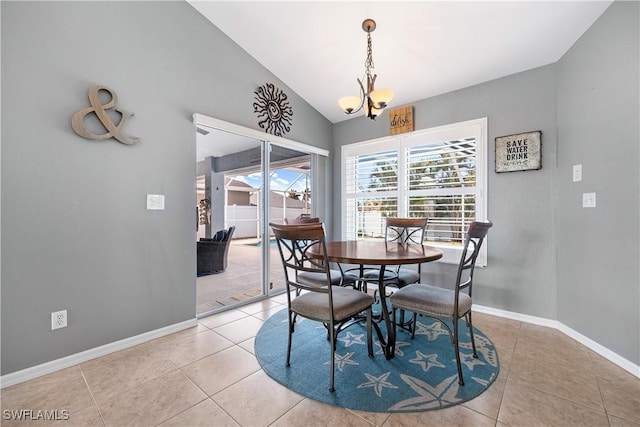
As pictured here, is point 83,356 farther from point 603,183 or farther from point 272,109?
point 603,183

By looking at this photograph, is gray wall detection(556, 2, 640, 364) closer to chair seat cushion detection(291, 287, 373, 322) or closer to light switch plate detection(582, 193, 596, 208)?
light switch plate detection(582, 193, 596, 208)

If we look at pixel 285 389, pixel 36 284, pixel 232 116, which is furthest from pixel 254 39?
pixel 285 389

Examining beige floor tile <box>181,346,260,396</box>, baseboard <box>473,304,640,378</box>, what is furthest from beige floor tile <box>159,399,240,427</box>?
baseboard <box>473,304,640,378</box>

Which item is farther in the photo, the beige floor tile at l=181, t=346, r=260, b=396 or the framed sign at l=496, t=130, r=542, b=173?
the framed sign at l=496, t=130, r=542, b=173

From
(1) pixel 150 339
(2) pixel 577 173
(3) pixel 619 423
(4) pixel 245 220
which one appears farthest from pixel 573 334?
(1) pixel 150 339

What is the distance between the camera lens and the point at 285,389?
66.5 inches

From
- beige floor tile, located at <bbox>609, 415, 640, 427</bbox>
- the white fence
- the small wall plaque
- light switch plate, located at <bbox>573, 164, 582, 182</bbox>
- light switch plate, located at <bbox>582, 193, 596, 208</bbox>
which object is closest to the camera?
beige floor tile, located at <bbox>609, 415, 640, 427</bbox>

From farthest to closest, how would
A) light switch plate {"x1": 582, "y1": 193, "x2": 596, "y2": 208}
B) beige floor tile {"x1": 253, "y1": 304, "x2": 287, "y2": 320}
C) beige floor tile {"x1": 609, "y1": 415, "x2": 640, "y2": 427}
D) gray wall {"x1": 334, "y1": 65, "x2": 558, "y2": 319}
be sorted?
1. beige floor tile {"x1": 253, "y1": 304, "x2": 287, "y2": 320}
2. gray wall {"x1": 334, "y1": 65, "x2": 558, "y2": 319}
3. light switch plate {"x1": 582, "y1": 193, "x2": 596, "y2": 208}
4. beige floor tile {"x1": 609, "y1": 415, "x2": 640, "y2": 427}

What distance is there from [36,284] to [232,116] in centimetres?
220

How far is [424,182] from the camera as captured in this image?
337cm

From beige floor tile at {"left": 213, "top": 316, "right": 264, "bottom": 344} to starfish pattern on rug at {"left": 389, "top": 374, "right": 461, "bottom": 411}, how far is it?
4.52 feet

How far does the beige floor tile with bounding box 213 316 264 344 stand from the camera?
7.88 feet

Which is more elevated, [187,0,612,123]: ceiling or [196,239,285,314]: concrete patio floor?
[187,0,612,123]: ceiling

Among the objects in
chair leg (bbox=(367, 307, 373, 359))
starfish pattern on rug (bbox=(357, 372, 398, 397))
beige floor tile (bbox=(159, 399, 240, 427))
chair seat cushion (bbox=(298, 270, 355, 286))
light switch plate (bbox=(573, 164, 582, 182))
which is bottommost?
beige floor tile (bbox=(159, 399, 240, 427))
